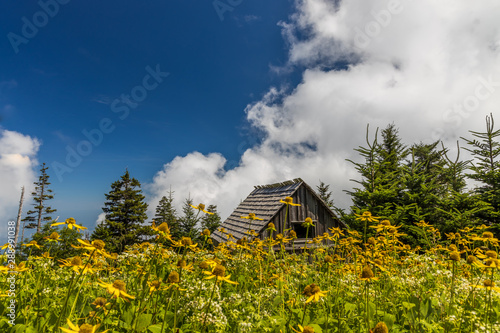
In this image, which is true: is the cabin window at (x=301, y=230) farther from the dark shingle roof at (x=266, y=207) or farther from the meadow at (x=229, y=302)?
the meadow at (x=229, y=302)

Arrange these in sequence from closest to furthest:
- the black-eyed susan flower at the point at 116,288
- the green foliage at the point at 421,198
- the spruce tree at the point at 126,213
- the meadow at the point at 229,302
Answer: the black-eyed susan flower at the point at 116,288 < the meadow at the point at 229,302 < the green foliage at the point at 421,198 < the spruce tree at the point at 126,213

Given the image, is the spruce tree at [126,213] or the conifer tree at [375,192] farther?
the spruce tree at [126,213]

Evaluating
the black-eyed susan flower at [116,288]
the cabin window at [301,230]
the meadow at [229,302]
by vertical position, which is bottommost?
the meadow at [229,302]

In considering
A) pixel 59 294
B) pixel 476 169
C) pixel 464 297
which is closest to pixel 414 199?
pixel 476 169

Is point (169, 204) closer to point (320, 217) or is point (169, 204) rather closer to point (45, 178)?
point (45, 178)

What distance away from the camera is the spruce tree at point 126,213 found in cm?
2422

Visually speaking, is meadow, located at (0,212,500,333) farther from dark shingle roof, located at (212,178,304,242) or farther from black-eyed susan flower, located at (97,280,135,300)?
dark shingle roof, located at (212,178,304,242)

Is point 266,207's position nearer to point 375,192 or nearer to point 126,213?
point 375,192

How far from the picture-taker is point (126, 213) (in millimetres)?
25656

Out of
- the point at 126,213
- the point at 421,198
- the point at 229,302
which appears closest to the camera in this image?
the point at 229,302

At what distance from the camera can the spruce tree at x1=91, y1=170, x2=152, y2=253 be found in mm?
24219

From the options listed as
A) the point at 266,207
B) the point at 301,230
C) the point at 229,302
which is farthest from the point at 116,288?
the point at 301,230

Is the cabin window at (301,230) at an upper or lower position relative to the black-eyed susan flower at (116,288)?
upper

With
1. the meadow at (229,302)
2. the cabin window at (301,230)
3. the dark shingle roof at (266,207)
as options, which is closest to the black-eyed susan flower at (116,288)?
the meadow at (229,302)
